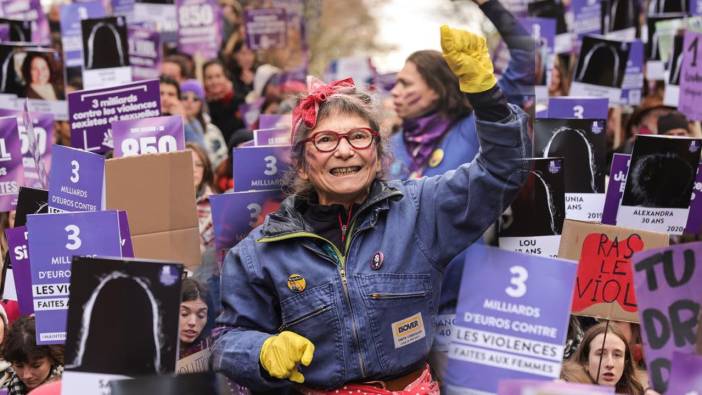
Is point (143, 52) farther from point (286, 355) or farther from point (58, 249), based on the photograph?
point (286, 355)

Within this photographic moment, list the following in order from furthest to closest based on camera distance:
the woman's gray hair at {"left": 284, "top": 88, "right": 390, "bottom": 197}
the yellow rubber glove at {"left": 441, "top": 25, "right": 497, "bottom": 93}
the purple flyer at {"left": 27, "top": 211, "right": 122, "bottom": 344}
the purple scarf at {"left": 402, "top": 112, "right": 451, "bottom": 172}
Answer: the purple scarf at {"left": 402, "top": 112, "right": 451, "bottom": 172}, the purple flyer at {"left": 27, "top": 211, "right": 122, "bottom": 344}, the woman's gray hair at {"left": 284, "top": 88, "right": 390, "bottom": 197}, the yellow rubber glove at {"left": 441, "top": 25, "right": 497, "bottom": 93}

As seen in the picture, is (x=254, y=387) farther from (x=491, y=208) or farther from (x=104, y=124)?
(x=104, y=124)

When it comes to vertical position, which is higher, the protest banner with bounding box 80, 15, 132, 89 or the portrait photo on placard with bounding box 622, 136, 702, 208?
the protest banner with bounding box 80, 15, 132, 89

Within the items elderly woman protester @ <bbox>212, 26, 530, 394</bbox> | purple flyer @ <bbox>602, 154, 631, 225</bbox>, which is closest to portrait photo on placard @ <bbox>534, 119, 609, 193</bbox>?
purple flyer @ <bbox>602, 154, 631, 225</bbox>

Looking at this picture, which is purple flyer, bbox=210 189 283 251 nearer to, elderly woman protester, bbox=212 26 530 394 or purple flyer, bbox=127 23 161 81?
elderly woman protester, bbox=212 26 530 394

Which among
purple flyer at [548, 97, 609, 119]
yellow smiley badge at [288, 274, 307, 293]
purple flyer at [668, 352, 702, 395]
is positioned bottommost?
purple flyer at [668, 352, 702, 395]

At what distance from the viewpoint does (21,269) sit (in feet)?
15.7

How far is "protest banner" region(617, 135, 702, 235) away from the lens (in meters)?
4.90

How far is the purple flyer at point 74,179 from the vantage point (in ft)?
15.8

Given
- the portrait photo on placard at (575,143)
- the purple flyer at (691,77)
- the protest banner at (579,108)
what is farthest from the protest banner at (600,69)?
the portrait photo on placard at (575,143)

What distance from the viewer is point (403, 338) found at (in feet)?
11.9

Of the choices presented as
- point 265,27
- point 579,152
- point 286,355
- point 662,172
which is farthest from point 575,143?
point 265,27

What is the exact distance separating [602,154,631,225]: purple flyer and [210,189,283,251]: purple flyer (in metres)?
1.57

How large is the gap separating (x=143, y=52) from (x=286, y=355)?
613 cm
